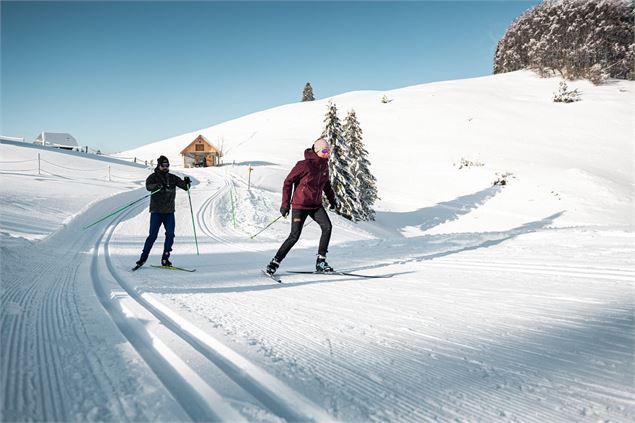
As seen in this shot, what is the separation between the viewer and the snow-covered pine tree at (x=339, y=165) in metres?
25.6

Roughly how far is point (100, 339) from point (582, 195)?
112 feet

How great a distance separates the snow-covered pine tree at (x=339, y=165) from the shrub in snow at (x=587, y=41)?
6631cm

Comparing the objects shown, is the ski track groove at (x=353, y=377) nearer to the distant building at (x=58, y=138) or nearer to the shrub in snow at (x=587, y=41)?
the distant building at (x=58, y=138)

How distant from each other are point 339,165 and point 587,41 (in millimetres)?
74605

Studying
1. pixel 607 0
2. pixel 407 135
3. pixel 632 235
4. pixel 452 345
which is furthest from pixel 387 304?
pixel 607 0

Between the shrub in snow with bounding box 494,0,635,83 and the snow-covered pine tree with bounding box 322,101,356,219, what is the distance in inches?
2611

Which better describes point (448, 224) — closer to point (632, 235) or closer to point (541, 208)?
point (541, 208)

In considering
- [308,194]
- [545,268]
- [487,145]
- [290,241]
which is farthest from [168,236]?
[487,145]

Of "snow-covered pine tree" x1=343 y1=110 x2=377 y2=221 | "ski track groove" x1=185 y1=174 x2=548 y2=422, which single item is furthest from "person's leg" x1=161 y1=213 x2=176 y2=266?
"snow-covered pine tree" x1=343 y1=110 x2=377 y2=221

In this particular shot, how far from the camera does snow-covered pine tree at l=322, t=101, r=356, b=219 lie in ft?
84.1

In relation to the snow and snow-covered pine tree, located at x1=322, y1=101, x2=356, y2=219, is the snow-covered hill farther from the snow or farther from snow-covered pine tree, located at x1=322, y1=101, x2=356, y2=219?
the snow

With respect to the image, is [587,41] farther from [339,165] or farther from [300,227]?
[300,227]

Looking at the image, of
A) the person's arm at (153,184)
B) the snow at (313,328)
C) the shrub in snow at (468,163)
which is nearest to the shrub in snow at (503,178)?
the shrub in snow at (468,163)

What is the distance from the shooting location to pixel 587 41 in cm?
6862
